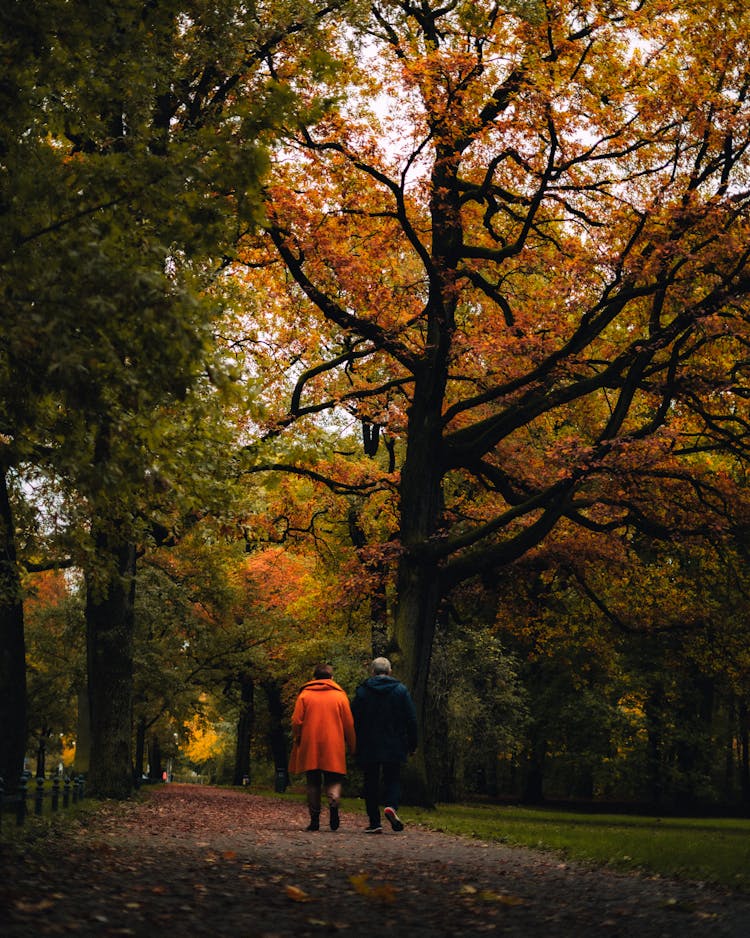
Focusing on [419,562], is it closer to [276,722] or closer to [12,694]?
[12,694]

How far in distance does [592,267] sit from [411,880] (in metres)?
11.6

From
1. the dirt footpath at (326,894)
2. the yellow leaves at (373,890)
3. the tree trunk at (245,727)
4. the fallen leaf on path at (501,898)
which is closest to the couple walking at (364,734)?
the dirt footpath at (326,894)

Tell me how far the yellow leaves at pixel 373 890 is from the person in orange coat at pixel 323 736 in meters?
4.44

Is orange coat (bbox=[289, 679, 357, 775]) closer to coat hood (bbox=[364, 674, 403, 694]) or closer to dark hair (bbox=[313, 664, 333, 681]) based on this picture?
dark hair (bbox=[313, 664, 333, 681])

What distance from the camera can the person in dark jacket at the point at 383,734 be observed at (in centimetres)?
1240

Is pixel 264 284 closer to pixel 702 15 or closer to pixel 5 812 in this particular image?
pixel 702 15

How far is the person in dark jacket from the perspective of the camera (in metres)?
12.4

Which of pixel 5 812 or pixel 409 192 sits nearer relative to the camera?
pixel 5 812

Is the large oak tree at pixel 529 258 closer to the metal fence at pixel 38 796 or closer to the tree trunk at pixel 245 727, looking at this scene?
the metal fence at pixel 38 796

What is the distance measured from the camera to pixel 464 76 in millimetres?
16562

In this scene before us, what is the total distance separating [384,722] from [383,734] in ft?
→ 0.45

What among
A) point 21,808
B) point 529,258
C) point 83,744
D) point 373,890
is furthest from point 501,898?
point 83,744

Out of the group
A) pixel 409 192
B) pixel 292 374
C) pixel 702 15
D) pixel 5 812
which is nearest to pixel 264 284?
pixel 292 374

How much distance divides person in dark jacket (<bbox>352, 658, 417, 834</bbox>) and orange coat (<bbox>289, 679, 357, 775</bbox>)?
16 cm
